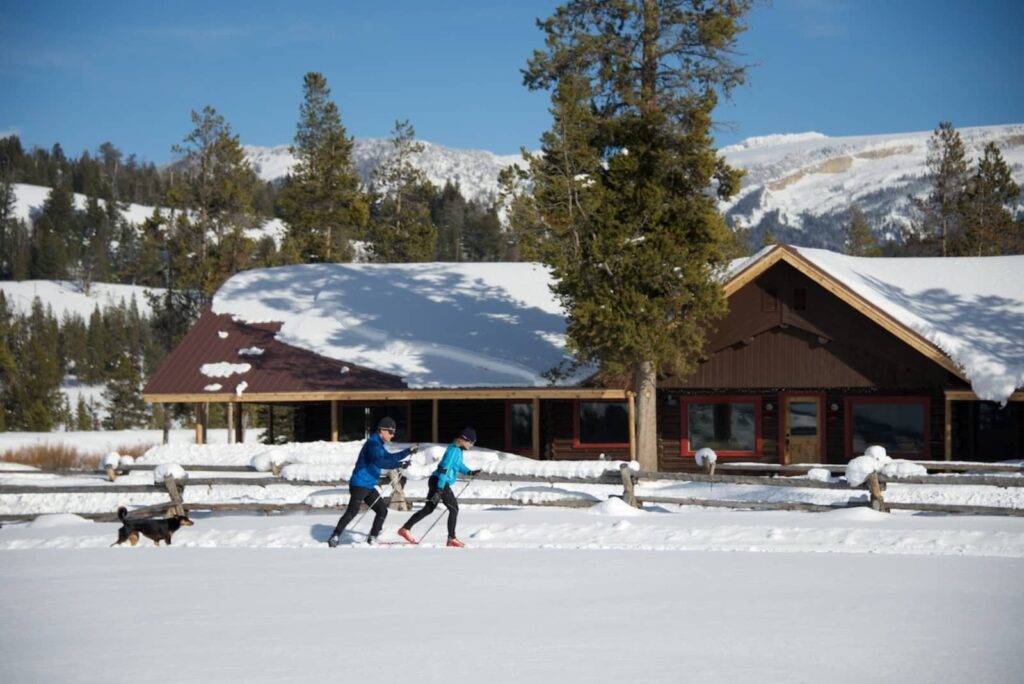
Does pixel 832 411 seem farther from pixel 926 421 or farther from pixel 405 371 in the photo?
pixel 405 371

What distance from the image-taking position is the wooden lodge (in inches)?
1080

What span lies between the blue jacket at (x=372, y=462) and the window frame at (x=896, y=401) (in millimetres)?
16158

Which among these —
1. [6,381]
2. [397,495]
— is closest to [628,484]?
[397,495]

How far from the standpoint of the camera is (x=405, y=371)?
1188 inches

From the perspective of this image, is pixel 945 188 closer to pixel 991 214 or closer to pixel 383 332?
pixel 991 214

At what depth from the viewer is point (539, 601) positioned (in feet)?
35.9

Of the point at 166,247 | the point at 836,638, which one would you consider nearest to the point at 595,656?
the point at 836,638

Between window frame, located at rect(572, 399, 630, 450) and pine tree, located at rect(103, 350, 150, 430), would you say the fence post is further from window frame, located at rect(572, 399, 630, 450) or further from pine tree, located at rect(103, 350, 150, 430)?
pine tree, located at rect(103, 350, 150, 430)

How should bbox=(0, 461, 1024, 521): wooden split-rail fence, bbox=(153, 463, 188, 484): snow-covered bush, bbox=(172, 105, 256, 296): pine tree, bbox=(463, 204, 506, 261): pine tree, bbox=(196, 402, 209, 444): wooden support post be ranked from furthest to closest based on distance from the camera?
bbox=(463, 204, 506, 261): pine tree
bbox=(172, 105, 256, 296): pine tree
bbox=(196, 402, 209, 444): wooden support post
bbox=(153, 463, 188, 484): snow-covered bush
bbox=(0, 461, 1024, 521): wooden split-rail fence

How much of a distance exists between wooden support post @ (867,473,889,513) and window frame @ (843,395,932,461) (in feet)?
35.5

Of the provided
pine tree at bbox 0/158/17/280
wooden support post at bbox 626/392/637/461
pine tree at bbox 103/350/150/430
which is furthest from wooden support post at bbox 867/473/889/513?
pine tree at bbox 0/158/17/280

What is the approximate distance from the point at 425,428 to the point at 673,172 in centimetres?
1027

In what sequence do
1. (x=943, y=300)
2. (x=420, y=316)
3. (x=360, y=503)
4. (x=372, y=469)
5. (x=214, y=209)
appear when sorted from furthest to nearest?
(x=214, y=209)
(x=420, y=316)
(x=943, y=300)
(x=360, y=503)
(x=372, y=469)

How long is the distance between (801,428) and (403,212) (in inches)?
1215
